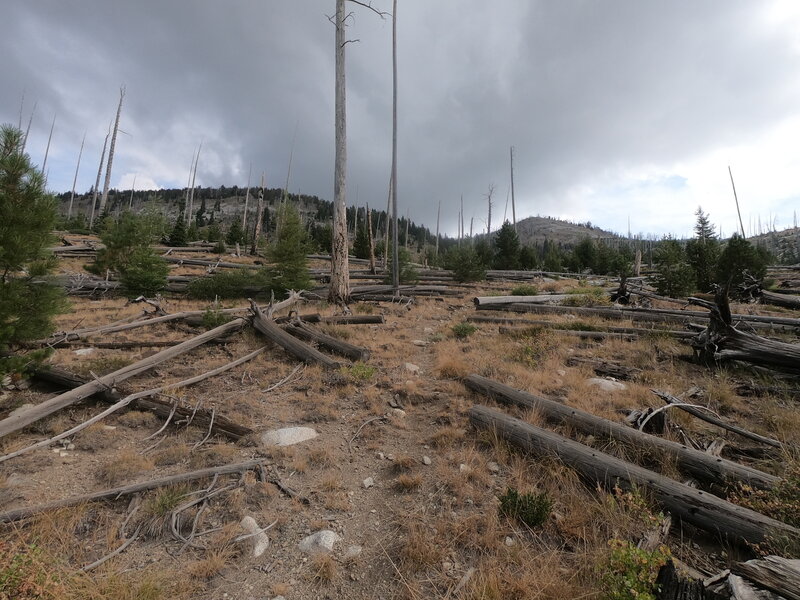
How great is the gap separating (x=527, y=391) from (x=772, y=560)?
3722 millimetres

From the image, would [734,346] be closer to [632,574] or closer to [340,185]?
[632,574]

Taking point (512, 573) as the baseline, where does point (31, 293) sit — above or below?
above

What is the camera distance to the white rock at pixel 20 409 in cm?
422

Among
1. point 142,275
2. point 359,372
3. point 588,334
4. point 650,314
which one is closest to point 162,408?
point 359,372

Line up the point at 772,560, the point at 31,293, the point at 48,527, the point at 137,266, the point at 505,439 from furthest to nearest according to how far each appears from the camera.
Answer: the point at 137,266
the point at 31,293
the point at 505,439
the point at 48,527
the point at 772,560

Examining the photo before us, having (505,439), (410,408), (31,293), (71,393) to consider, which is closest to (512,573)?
(505,439)

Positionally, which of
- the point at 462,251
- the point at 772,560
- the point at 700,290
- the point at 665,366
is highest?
the point at 462,251

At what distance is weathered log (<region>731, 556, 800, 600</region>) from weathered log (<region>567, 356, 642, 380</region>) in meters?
4.96

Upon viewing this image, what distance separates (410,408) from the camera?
5531mm

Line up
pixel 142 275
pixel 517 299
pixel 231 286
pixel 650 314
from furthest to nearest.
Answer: pixel 231 286 → pixel 142 275 → pixel 517 299 → pixel 650 314

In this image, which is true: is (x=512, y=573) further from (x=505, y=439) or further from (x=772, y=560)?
(x=505, y=439)

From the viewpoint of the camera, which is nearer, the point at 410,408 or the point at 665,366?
the point at 410,408

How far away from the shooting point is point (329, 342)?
7832 mm

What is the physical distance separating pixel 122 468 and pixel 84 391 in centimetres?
205
